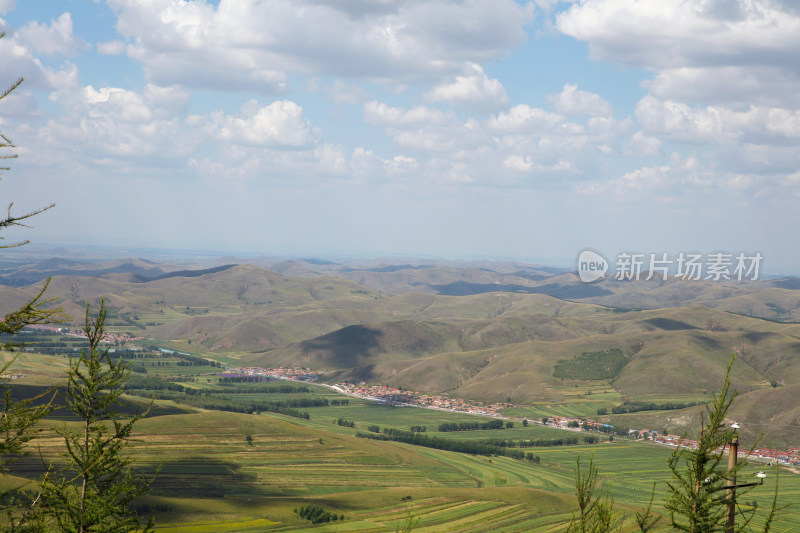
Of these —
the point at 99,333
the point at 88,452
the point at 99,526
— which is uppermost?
the point at 99,333

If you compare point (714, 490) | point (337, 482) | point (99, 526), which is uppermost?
point (714, 490)

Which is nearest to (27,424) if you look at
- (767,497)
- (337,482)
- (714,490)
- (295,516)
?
(714,490)

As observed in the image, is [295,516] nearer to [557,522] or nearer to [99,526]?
[557,522]

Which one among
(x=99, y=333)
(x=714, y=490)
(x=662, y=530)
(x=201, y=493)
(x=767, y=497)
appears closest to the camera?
(x=714, y=490)

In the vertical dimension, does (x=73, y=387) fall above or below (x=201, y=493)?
above

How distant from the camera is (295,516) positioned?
161 metres

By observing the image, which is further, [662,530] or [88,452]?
[662,530]

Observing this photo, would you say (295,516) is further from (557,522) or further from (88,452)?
(88,452)

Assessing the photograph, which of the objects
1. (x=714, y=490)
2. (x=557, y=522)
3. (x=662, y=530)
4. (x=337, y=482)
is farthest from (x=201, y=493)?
(x=714, y=490)

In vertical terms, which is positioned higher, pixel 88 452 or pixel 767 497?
pixel 88 452

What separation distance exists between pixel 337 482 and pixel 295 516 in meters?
39.4

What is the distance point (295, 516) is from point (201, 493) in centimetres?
3099

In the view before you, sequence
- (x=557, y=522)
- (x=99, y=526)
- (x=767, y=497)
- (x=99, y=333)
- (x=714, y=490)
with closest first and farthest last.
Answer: (x=714, y=490) → (x=99, y=526) → (x=99, y=333) → (x=557, y=522) → (x=767, y=497)

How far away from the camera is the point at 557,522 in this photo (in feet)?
522
